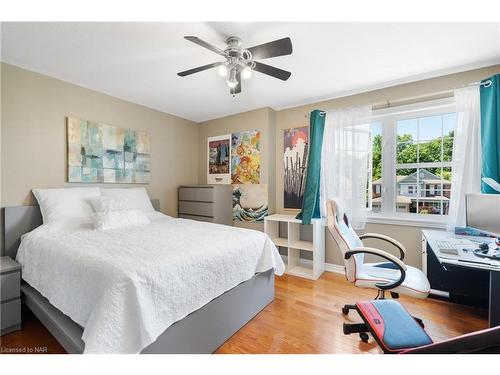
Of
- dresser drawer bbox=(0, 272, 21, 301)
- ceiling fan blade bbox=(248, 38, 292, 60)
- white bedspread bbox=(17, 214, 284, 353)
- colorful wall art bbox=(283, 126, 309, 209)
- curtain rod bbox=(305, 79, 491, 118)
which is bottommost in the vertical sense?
dresser drawer bbox=(0, 272, 21, 301)

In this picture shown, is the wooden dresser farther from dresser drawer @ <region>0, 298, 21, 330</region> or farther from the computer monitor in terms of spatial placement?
the computer monitor

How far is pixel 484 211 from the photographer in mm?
1857

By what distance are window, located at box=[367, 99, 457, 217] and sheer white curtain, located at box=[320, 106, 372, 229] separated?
0.54ft

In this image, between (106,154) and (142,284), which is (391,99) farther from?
(106,154)

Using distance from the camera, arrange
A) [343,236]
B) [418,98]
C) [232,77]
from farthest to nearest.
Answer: [418,98] < [343,236] < [232,77]

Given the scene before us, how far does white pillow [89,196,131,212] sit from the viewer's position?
7.80 feet

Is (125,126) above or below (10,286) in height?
above

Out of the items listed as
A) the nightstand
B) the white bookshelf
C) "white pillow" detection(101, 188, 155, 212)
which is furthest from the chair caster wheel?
the nightstand

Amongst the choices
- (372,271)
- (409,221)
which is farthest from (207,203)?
(409,221)

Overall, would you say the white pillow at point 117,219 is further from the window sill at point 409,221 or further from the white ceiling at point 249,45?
the window sill at point 409,221

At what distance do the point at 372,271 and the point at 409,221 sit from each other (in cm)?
105

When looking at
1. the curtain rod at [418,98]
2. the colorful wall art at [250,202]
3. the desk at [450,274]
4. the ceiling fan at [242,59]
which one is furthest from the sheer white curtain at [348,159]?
the ceiling fan at [242,59]
